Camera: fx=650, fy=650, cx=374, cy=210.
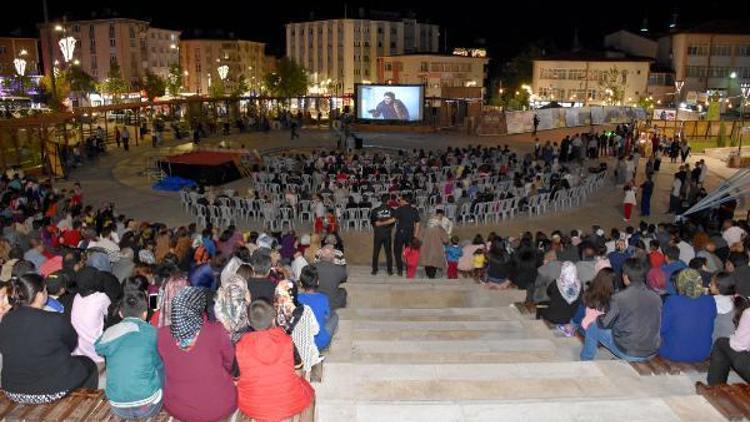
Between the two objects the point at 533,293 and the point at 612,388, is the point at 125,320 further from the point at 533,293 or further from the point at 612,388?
the point at 533,293

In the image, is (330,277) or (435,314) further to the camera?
(435,314)

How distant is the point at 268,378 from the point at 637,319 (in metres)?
3.51

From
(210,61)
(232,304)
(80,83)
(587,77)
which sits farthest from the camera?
(210,61)

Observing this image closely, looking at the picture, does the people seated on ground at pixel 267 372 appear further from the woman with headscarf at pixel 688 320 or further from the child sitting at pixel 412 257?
the child sitting at pixel 412 257

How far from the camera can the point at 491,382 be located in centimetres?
549

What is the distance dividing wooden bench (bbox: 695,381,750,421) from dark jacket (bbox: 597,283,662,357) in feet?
2.53

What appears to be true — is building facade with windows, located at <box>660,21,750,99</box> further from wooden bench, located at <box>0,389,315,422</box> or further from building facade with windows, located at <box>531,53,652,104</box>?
wooden bench, located at <box>0,389,315,422</box>

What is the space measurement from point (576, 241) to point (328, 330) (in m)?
5.74

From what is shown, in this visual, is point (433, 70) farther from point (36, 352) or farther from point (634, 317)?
point (36, 352)

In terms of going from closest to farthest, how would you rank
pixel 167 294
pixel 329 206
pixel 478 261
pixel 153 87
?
pixel 167 294 → pixel 478 261 → pixel 329 206 → pixel 153 87

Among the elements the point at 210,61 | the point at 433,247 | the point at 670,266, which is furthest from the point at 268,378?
the point at 210,61

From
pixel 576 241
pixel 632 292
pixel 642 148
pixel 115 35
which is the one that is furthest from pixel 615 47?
pixel 632 292

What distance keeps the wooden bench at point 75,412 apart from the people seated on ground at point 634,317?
311 cm

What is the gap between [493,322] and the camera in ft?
25.8
